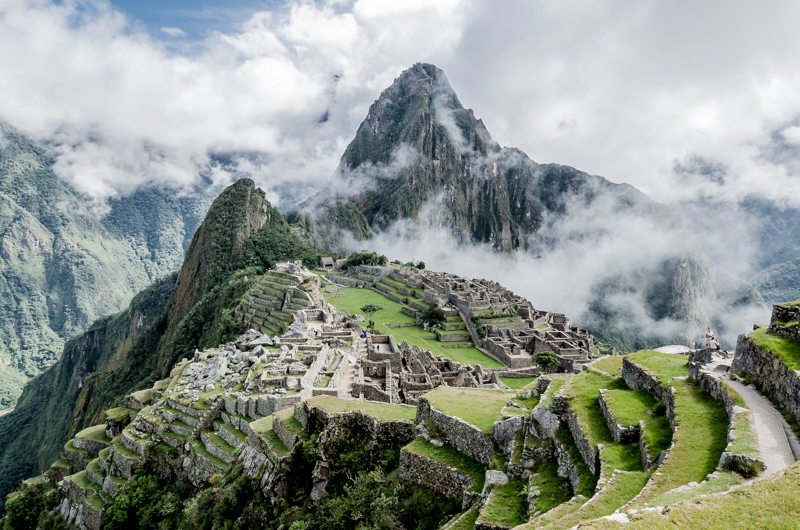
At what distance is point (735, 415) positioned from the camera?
291 inches

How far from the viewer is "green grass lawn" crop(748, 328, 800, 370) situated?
25.9 feet

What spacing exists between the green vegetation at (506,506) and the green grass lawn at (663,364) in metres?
4.27

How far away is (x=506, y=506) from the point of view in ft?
25.5

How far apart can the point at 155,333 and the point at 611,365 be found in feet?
304

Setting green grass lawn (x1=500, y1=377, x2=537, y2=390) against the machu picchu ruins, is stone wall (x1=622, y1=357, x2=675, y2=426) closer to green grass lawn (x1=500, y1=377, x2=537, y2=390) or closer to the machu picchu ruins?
the machu picchu ruins

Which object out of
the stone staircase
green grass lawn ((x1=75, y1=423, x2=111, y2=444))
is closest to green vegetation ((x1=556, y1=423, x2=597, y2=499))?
green grass lawn ((x1=75, y1=423, x2=111, y2=444))

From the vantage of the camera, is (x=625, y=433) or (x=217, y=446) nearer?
(x=625, y=433)

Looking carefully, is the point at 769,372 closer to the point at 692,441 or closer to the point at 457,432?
the point at 692,441

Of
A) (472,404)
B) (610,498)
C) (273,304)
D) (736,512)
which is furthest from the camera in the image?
(273,304)

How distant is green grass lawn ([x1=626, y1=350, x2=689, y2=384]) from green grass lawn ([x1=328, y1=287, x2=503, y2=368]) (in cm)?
3416

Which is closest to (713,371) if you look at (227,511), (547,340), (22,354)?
(227,511)

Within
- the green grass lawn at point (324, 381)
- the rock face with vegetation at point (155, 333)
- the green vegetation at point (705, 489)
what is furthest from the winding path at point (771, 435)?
the rock face with vegetation at point (155, 333)

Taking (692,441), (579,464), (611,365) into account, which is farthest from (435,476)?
(611,365)

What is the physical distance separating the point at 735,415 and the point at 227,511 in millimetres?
12788
